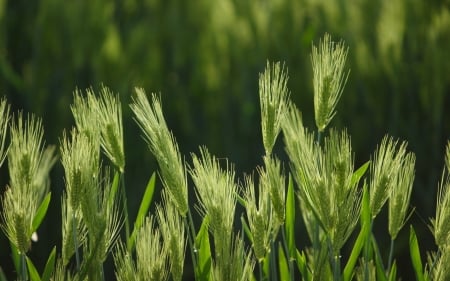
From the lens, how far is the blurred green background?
6.70 feet

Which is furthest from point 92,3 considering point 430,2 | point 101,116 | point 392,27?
point 101,116

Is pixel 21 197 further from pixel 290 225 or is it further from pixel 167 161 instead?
pixel 290 225

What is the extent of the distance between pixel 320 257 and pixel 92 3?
1.52 metres

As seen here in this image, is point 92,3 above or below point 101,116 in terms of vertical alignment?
above

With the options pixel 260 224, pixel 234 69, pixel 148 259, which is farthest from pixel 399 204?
pixel 234 69

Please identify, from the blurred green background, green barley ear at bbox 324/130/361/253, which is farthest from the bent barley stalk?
the blurred green background

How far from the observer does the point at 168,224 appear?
822mm

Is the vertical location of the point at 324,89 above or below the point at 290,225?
above

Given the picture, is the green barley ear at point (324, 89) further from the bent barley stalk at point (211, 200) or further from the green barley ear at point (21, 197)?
the green barley ear at point (21, 197)

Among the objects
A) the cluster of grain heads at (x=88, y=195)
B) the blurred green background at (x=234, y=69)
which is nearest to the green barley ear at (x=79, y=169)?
the cluster of grain heads at (x=88, y=195)

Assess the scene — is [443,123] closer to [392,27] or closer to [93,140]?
[392,27]

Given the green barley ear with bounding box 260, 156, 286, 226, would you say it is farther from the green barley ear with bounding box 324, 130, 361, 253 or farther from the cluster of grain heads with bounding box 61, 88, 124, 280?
the cluster of grain heads with bounding box 61, 88, 124, 280

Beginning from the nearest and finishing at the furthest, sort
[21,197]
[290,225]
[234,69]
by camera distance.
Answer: [21,197] → [290,225] → [234,69]

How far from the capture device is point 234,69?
2.23 meters
